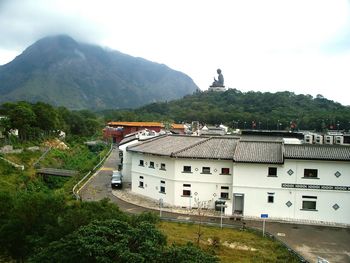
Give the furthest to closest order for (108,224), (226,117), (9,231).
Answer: (226,117) → (9,231) → (108,224)

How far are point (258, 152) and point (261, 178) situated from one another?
6.71 feet

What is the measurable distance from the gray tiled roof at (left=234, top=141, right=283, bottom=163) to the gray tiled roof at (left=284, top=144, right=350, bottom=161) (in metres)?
0.78

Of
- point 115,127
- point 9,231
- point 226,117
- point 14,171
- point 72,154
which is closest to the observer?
point 9,231

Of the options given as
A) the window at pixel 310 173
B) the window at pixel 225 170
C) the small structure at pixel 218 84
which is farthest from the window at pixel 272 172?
the small structure at pixel 218 84

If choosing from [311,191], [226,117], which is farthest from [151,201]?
[226,117]

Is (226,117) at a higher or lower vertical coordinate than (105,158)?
higher

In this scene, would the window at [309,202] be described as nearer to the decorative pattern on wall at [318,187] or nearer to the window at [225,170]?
the decorative pattern on wall at [318,187]

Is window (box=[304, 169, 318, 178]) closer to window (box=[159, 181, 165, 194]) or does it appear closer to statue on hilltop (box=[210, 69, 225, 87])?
window (box=[159, 181, 165, 194])

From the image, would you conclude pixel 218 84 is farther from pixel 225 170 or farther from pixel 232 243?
pixel 232 243

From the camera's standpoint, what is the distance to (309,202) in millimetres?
26203

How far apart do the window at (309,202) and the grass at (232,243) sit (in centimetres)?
548

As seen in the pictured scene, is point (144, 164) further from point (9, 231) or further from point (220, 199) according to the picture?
point (9, 231)

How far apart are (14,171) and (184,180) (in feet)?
72.2

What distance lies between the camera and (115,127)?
87.8 meters
